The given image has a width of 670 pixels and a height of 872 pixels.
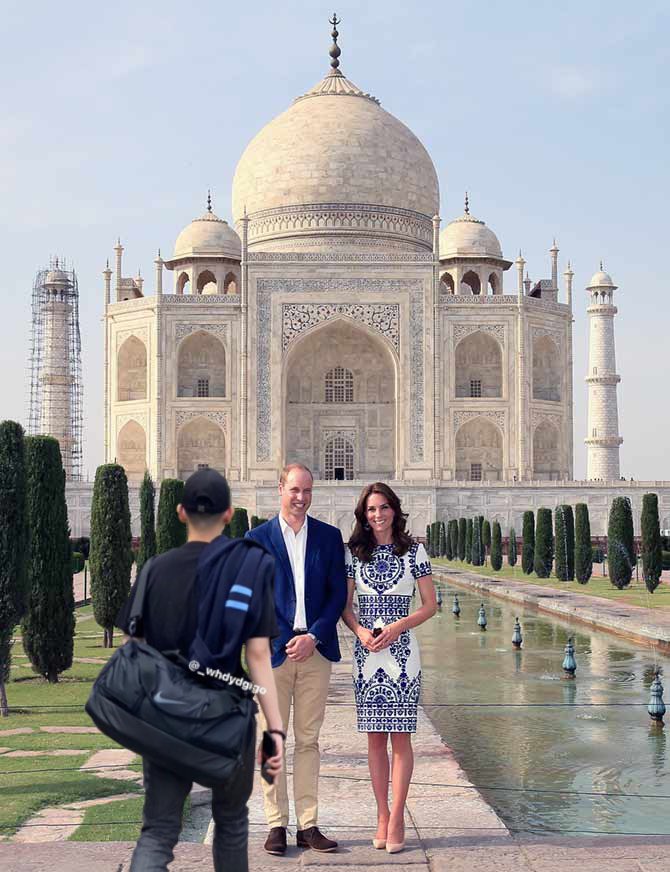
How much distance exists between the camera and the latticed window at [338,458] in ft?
111

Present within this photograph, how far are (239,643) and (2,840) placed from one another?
1.49 meters

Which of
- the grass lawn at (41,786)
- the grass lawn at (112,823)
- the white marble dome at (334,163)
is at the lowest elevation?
the grass lawn at (41,786)

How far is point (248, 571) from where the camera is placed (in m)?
2.60

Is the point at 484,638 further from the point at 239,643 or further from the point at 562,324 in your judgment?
the point at 562,324

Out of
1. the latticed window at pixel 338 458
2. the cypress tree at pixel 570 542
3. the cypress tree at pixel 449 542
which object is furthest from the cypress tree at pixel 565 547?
the latticed window at pixel 338 458

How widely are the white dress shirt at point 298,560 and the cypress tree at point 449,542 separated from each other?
22931 millimetres

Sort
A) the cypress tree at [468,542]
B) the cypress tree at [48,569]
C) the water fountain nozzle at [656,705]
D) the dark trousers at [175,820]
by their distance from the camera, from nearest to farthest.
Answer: the dark trousers at [175,820]
the water fountain nozzle at [656,705]
the cypress tree at [48,569]
the cypress tree at [468,542]

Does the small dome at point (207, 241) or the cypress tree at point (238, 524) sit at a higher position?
the small dome at point (207, 241)

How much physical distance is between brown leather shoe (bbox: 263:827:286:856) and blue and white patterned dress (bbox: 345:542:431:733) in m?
0.40

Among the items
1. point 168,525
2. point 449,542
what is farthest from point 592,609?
point 449,542

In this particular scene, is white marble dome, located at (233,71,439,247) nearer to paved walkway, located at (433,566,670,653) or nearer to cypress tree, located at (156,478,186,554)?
paved walkway, located at (433,566,670,653)

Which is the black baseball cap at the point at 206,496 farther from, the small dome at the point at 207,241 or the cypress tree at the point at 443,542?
the small dome at the point at 207,241

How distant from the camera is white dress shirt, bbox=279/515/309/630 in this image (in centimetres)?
371

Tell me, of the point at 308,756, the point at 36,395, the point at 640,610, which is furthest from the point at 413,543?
the point at 36,395
